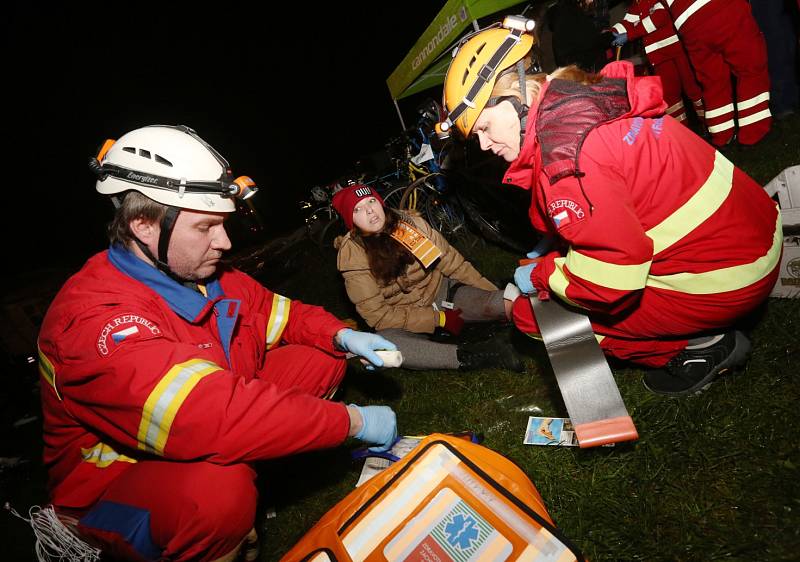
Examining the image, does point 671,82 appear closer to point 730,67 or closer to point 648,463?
point 730,67

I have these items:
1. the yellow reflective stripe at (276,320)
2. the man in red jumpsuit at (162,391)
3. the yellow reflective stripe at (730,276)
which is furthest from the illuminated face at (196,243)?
the yellow reflective stripe at (730,276)

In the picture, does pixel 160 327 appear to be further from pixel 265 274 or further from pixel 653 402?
pixel 265 274

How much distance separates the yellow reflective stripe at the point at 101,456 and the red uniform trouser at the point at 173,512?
4.2 inches

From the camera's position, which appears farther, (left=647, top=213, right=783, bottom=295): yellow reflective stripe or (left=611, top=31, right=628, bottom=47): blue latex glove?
(left=611, top=31, right=628, bottom=47): blue latex glove

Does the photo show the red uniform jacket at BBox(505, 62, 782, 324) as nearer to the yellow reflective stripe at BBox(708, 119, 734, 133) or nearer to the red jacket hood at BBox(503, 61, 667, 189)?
the red jacket hood at BBox(503, 61, 667, 189)

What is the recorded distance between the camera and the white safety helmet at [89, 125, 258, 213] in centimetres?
196

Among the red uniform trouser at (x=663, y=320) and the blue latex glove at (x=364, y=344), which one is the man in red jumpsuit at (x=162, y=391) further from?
the red uniform trouser at (x=663, y=320)

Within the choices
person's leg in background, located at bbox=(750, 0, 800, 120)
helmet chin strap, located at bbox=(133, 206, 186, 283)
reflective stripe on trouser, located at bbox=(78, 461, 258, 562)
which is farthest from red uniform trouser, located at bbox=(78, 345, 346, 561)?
person's leg in background, located at bbox=(750, 0, 800, 120)

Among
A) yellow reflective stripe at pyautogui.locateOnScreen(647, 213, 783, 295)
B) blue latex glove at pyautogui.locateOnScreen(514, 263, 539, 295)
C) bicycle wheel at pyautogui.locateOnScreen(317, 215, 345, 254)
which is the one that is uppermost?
blue latex glove at pyautogui.locateOnScreen(514, 263, 539, 295)

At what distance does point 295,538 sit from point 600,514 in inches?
69.7

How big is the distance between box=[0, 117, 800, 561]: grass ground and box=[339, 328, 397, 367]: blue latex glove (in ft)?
2.55

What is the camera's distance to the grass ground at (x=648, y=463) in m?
1.62

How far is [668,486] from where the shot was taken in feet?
5.95

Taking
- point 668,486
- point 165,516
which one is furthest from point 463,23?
point 165,516
